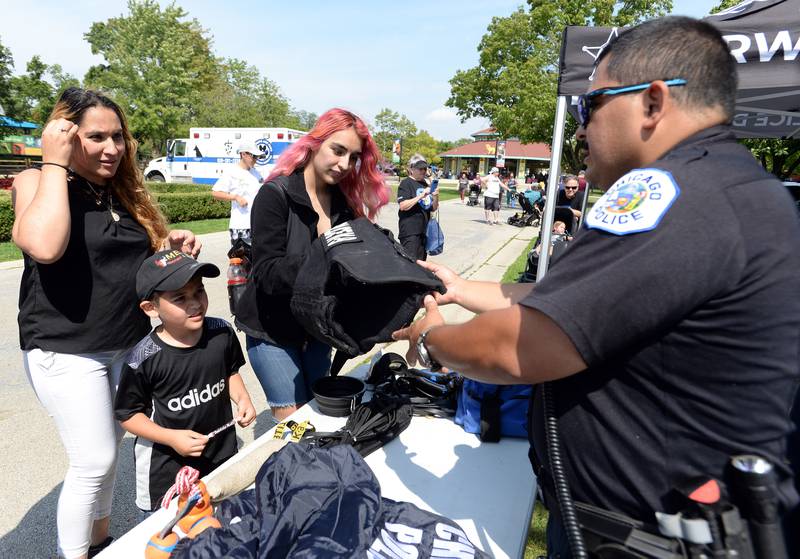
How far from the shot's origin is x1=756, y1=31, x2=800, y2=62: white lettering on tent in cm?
391

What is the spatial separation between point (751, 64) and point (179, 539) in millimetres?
5143

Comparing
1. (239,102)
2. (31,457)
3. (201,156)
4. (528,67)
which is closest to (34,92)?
(239,102)

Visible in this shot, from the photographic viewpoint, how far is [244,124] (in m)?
34.4

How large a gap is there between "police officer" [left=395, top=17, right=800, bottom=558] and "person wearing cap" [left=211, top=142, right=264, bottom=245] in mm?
5801

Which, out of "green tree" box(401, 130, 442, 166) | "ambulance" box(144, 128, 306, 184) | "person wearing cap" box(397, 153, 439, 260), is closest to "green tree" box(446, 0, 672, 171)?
"ambulance" box(144, 128, 306, 184)

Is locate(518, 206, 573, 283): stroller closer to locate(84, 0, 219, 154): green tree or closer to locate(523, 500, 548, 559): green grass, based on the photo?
locate(523, 500, 548, 559): green grass

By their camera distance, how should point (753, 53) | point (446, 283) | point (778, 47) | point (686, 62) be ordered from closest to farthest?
point (686, 62), point (446, 283), point (778, 47), point (753, 53)

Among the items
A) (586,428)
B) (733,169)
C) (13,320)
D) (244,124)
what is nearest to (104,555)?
(586,428)

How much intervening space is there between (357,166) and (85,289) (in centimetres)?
142

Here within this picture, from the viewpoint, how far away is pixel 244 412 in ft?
7.77

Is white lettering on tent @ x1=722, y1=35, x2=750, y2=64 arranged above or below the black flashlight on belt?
above

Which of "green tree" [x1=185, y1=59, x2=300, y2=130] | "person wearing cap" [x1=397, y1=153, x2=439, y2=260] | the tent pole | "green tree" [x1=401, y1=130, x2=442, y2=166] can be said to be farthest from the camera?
"green tree" [x1=401, y1=130, x2=442, y2=166]

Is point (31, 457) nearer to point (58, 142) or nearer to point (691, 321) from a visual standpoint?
point (58, 142)

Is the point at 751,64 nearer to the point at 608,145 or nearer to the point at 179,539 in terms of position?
the point at 608,145
